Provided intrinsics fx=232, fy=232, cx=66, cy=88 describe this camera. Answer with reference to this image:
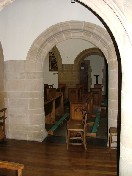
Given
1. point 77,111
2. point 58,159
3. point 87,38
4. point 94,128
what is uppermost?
point 87,38

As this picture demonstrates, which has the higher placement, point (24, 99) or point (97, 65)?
point (97, 65)

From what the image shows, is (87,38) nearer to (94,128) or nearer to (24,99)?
(24,99)

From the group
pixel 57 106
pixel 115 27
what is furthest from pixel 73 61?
pixel 115 27

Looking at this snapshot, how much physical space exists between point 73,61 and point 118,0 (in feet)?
31.5

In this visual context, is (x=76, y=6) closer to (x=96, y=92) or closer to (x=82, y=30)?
(x=82, y=30)

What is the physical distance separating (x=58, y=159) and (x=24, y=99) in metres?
1.97

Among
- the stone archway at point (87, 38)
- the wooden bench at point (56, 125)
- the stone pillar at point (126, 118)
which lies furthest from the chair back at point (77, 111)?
the stone pillar at point (126, 118)

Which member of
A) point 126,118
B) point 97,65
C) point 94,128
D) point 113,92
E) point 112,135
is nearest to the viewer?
point 126,118

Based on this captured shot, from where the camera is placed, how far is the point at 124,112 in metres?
3.12

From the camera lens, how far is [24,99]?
246 inches

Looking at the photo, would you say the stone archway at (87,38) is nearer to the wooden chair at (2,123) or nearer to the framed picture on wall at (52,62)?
the wooden chair at (2,123)

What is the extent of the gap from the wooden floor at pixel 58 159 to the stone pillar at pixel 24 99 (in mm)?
352

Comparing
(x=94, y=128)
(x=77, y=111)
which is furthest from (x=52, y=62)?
(x=77, y=111)

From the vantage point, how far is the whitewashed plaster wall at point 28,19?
18.7 feet
